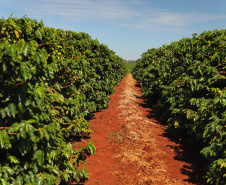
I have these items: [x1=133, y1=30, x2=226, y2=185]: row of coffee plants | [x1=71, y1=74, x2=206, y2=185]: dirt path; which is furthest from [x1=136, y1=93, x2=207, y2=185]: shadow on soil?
[x1=133, y1=30, x2=226, y2=185]: row of coffee plants

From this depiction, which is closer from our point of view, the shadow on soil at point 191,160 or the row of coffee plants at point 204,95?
the row of coffee plants at point 204,95

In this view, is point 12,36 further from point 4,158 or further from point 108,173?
point 108,173

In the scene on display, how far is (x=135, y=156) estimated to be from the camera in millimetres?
5824

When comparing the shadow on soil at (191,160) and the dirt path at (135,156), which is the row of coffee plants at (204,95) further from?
the dirt path at (135,156)

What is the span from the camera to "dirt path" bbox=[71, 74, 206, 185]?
188 inches

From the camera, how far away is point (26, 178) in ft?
9.75

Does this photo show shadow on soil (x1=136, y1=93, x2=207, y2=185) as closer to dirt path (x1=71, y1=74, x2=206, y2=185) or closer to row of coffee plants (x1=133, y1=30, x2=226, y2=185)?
dirt path (x1=71, y1=74, x2=206, y2=185)

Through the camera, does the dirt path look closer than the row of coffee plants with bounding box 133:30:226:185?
No

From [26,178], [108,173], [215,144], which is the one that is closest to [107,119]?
[108,173]

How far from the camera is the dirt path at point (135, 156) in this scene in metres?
4.77

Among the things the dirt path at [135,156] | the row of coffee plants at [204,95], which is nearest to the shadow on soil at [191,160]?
the dirt path at [135,156]

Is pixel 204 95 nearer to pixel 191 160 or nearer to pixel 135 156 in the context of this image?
pixel 191 160

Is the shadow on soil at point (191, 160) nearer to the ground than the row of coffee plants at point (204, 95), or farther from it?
nearer to the ground

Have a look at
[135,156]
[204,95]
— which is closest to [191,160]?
[135,156]
